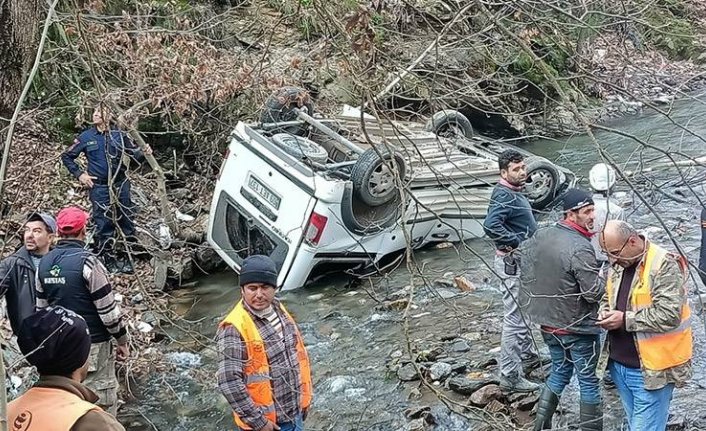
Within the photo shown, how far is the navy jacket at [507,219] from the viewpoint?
5480 millimetres

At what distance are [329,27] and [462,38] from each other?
A: 570 millimetres

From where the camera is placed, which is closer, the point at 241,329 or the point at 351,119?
the point at 241,329

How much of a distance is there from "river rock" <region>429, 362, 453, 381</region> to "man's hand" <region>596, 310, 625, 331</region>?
1983mm

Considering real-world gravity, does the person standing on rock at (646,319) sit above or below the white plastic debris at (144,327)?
above

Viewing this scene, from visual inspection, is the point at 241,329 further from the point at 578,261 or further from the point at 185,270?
the point at 185,270

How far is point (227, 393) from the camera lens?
12.7 ft

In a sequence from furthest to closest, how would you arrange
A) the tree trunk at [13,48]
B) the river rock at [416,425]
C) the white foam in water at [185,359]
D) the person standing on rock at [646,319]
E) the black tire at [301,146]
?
1. the black tire at [301,146]
2. the white foam in water at [185,359]
3. the river rock at [416,425]
4. the person standing on rock at [646,319]
5. the tree trunk at [13,48]

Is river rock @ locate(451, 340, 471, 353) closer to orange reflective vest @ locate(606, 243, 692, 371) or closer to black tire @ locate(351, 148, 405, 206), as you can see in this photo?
black tire @ locate(351, 148, 405, 206)

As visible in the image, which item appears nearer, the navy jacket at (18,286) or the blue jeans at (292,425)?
the blue jeans at (292,425)

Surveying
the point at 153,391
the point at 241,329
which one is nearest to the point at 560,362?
the point at 241,329

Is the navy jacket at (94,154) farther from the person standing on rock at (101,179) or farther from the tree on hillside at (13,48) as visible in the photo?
the tree on hillside at (13,48)

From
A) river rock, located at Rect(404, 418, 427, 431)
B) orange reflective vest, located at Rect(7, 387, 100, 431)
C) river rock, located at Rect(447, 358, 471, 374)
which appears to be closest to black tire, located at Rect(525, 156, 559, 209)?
river rock, located at Rect(447, 358, 471, 374)

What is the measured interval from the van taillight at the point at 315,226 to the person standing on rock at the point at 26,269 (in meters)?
2.55

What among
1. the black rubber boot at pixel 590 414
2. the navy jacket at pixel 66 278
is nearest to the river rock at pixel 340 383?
the black rubber boot at pixel 590 414
